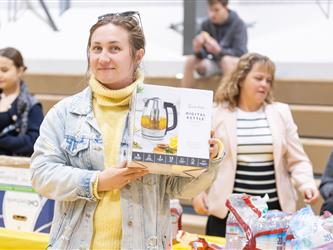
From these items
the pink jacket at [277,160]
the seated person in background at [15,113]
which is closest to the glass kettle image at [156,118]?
the pink jacket at [277,160]

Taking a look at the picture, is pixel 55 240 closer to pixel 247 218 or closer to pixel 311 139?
pixel 247 218

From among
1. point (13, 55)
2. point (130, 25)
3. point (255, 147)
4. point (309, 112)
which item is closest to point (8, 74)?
point (13, 55)

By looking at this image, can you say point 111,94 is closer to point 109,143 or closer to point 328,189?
point 109,143

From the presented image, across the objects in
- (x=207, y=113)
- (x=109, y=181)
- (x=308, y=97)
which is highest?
(x=308, y=97)

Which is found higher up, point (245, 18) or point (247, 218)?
point (245, 18)

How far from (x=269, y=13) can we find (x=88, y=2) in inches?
62.5

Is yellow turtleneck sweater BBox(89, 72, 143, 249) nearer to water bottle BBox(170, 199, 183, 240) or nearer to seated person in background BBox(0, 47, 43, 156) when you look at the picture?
water bottle BBox(170, 199, 183, 240)

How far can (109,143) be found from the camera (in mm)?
1583

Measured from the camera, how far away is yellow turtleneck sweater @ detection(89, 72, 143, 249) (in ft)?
5.10

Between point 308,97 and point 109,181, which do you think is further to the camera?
point 308,97

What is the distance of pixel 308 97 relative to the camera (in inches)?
161

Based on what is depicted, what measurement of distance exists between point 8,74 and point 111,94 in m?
1.68

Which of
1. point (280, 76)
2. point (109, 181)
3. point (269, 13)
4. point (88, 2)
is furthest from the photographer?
point (88, 2)

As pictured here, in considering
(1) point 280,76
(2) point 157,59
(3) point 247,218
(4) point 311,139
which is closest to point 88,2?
(2) point 157,59
